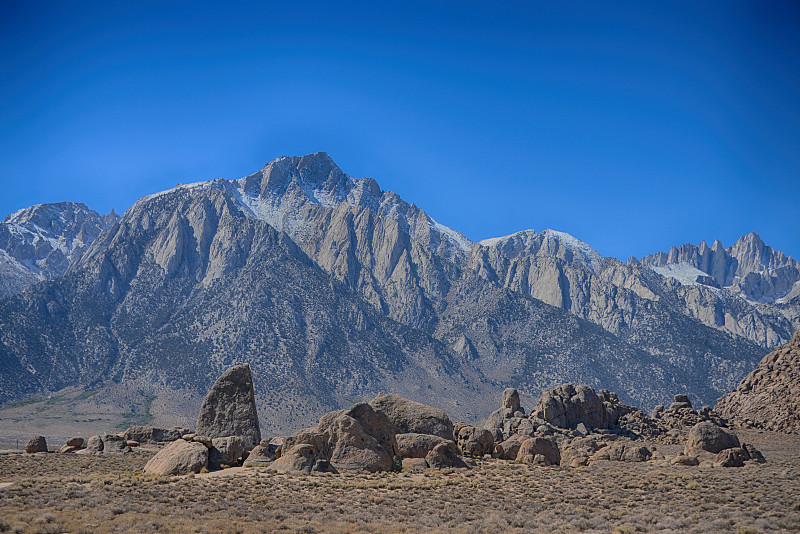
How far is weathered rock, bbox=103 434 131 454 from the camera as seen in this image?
52369 mm

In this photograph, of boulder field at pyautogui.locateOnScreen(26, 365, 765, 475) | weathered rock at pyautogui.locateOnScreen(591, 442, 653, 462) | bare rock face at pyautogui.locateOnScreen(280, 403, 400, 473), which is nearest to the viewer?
bare rock face at pyautogui.locateOnScreen(280, 403, 400, 473)

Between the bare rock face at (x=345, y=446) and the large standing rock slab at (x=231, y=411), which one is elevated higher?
the large standing rock slab at (x=231, y=411)

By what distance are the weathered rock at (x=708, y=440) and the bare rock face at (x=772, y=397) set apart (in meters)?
27.4

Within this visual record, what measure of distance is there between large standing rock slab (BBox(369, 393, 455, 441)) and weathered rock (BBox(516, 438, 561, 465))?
231 inches

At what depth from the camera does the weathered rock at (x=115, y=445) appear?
52.4 m

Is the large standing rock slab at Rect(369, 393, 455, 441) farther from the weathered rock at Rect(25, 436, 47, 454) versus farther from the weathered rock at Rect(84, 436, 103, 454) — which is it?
the weathered rock at Rect(25, 436, 47, 454)

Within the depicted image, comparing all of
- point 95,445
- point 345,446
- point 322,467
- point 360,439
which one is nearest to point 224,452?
point 322,467

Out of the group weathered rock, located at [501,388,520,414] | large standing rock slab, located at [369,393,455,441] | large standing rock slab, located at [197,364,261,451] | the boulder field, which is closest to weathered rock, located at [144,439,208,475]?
the boulder field

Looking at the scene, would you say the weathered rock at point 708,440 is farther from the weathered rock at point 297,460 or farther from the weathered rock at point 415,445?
the weathered rock at point 297,460

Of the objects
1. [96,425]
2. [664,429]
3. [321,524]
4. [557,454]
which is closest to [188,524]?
[321,524]

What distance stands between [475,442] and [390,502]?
2061 cm

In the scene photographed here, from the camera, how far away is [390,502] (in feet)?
111

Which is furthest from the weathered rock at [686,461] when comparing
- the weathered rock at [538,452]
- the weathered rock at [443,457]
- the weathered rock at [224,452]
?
the weathered rock at [224,452]

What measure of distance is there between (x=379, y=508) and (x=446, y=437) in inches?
734
